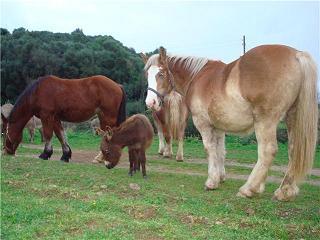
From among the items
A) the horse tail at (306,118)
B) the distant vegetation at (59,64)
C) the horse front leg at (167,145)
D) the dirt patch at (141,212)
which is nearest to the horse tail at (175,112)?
the horse front leg at (167,145)

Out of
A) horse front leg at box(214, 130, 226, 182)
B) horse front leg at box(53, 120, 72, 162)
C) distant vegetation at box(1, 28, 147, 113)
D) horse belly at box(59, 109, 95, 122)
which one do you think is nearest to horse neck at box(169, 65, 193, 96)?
horse front leg at box(214, 130, 226, 182)

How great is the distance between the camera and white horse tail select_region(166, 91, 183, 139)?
43.0 feet

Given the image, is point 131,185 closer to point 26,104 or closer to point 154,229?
point 154,229

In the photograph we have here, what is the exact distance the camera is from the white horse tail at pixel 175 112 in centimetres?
1311

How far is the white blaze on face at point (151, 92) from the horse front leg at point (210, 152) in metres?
0.83

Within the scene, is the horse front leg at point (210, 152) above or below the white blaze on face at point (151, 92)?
below

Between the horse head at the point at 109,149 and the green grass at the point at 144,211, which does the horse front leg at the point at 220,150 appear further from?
the horse head at the point at 109,149

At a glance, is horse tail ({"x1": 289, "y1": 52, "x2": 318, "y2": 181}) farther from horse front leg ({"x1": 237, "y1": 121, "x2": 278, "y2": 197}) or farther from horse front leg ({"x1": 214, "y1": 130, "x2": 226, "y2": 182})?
horse front leg ({"x1": 214, "y1": 130, "x2": 226, "y2": 182})

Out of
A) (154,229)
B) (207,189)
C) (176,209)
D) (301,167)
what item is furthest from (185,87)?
(154,229)

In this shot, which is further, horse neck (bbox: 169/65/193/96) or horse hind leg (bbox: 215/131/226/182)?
horse neck (bbox: 169/65/193/96)

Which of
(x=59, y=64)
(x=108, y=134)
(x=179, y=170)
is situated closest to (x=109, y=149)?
(x=108, y=134)

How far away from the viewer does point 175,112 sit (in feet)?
43.6

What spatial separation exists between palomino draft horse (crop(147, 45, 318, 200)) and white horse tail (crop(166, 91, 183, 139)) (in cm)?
487

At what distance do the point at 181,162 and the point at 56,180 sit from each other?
4874 mm
